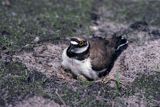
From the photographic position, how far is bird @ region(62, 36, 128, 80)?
722cm

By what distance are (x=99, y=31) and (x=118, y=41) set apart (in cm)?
113

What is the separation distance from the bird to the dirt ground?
7.3 inches

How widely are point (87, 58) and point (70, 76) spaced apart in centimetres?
44

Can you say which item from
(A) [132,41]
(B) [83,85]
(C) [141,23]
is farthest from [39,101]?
(C) [141,23]

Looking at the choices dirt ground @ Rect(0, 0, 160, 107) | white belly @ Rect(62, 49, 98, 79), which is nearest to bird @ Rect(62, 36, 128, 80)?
white belly @ Rect(62, 49, 98, 79)

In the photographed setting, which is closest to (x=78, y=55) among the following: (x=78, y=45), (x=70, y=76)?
(x=78, y=45)

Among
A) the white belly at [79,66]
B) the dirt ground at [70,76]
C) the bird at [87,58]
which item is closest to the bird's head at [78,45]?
the bird at [87,58]

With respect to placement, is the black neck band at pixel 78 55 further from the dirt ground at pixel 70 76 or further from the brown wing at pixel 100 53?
the dirt ground at pixel 70 76

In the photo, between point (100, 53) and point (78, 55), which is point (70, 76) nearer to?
point (78, 55)

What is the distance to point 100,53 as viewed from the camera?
24.6ft

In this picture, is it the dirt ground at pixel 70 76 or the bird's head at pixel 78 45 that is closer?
the dirt ground at pixel 70 76

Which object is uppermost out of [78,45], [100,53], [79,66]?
[78,45]

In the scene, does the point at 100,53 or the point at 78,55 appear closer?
the point at 78,55

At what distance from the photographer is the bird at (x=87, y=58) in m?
7.22
